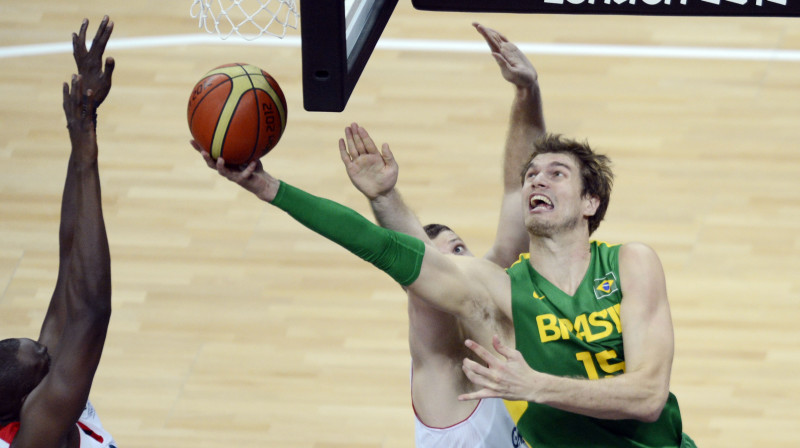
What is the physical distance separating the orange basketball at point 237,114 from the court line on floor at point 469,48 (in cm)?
479

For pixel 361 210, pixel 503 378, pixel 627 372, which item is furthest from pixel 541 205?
pixel 361 210

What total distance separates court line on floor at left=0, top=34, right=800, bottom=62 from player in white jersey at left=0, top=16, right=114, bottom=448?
514 cm

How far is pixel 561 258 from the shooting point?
13.3 feet

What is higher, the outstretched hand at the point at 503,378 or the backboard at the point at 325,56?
the backboard at the point at 325,56

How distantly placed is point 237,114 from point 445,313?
100cm

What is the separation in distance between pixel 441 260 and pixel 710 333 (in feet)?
9.12

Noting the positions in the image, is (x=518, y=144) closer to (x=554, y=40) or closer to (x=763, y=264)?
(x=763, y=264)

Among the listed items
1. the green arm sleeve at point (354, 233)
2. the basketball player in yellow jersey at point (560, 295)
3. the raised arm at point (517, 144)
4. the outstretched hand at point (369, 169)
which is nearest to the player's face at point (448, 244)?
the raised arm at point (517, 144)

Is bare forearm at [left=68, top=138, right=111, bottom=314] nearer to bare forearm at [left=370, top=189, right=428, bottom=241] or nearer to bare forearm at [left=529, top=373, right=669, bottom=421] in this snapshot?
bare forearm at [left=370, top=189, right=428, bottom=241]

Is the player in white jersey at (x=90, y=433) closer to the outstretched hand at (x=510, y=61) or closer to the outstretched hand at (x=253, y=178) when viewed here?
the outstretched hand at (x=253, y=178)

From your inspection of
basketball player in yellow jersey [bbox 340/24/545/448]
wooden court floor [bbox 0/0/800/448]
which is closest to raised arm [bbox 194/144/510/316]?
basketball player in yellow jersey [bbox 340/24/545/448]

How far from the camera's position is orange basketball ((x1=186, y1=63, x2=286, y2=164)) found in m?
3.62

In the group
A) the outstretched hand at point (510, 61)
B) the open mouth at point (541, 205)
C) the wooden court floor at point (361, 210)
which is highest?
the outstretched hand at point (510, 61)

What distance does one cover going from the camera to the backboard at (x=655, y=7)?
3686 mm
